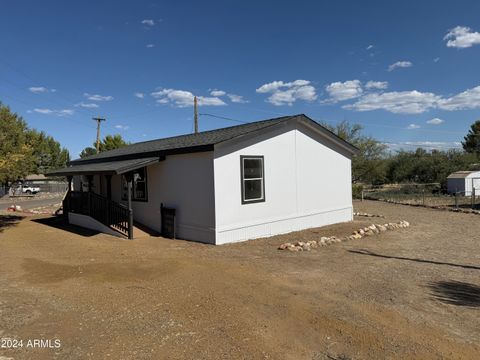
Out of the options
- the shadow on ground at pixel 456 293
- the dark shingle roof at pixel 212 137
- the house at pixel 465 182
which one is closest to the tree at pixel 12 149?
the dark shingle roof at pixel 212 137

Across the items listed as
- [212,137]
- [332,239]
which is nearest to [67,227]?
[212,137]

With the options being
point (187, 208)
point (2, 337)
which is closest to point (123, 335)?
point (2, 337)

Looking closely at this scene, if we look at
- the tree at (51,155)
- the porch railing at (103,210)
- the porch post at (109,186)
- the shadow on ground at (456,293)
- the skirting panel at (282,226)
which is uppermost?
the tree at (51,155)

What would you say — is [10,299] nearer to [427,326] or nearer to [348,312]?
[348,312]

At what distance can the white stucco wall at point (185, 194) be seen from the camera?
10180mm

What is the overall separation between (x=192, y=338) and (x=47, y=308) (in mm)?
2480

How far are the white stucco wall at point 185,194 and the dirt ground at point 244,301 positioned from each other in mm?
887

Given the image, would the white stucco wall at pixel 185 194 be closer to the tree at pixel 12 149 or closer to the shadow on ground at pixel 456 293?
the tree at pixel 12 149

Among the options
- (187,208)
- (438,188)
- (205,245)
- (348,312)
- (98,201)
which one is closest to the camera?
(348,312)

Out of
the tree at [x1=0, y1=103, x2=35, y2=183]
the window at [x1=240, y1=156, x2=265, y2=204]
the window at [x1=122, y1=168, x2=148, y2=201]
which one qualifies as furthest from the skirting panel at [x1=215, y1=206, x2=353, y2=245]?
the tree at [x1=0, y1=103, x2=35, y2=183]

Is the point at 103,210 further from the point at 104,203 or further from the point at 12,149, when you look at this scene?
the point at 12,149

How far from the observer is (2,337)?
4.28 meters

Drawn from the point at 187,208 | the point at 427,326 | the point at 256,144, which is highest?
the point at 256,144

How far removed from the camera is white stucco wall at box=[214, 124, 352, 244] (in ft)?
33.7
